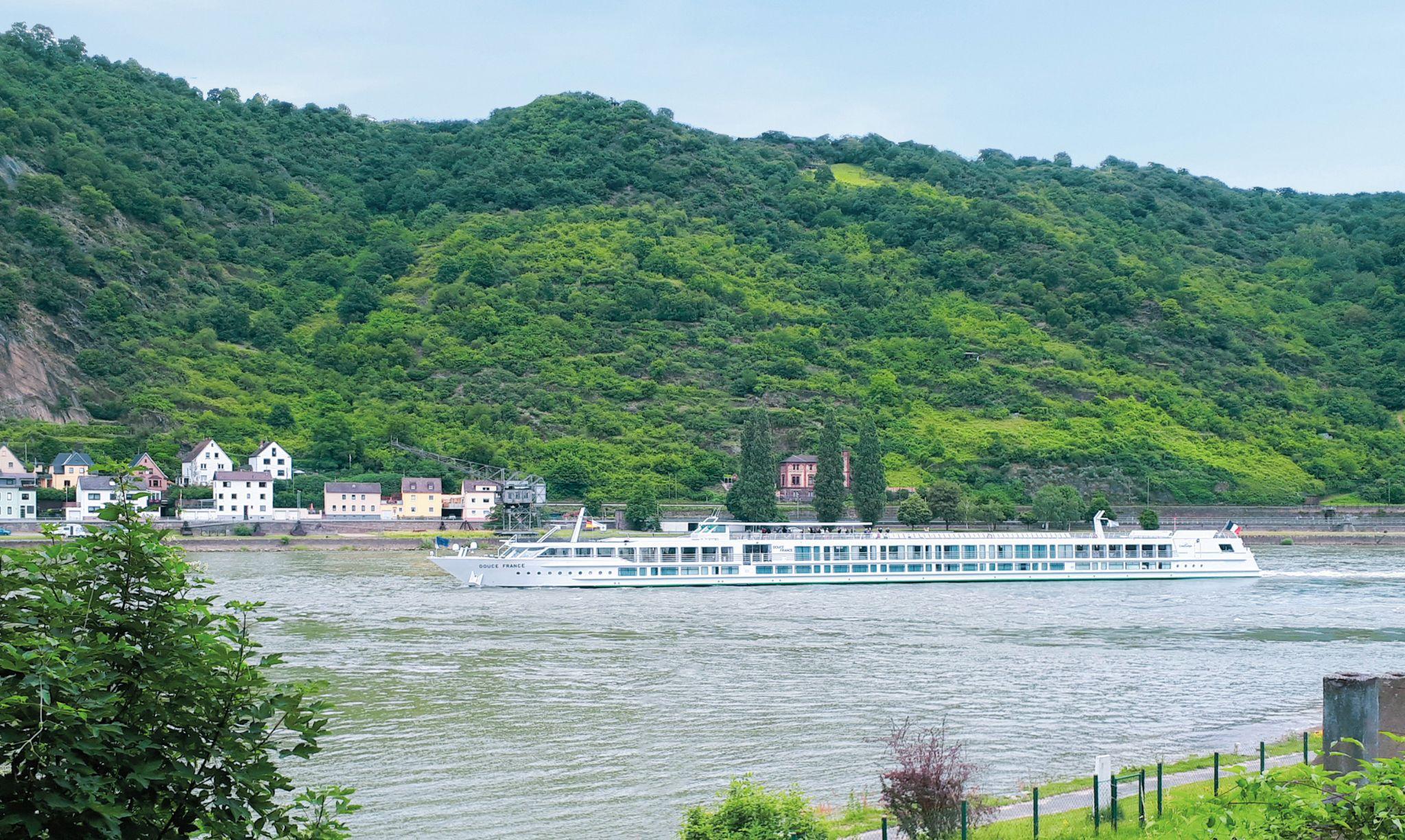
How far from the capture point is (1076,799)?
16.9m

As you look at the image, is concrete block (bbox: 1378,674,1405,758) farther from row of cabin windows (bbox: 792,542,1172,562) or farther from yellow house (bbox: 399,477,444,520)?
yellow house (bbox: 399,477,444,520)

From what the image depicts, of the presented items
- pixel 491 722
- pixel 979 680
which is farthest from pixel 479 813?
pixel 979 680

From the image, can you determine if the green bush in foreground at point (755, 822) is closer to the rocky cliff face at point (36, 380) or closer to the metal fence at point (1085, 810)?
the metal fence at point (1085, 810)

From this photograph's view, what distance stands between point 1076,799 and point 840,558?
43436 millimetres

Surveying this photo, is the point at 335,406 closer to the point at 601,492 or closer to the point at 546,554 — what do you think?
the point at 601,492

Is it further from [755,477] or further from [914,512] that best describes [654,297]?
[914,512]

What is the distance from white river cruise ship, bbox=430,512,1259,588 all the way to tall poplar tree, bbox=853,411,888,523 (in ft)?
44.1

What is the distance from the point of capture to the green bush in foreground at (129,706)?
293 inches

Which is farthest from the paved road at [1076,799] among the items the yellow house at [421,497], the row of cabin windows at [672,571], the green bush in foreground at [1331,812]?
the yellow house at [421,497]

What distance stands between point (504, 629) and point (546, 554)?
1683cm

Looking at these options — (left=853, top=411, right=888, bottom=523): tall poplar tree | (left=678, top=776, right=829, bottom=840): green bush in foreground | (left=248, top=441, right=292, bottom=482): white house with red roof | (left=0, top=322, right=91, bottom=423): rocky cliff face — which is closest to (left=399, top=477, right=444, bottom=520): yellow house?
(left=248, top=441, right=292, bottom=482): white house with red roof

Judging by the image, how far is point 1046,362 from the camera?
118750 millimetres

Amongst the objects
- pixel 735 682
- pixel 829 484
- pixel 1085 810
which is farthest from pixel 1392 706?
pixel 829 484

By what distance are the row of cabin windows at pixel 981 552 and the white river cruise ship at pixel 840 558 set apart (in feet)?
0.14
